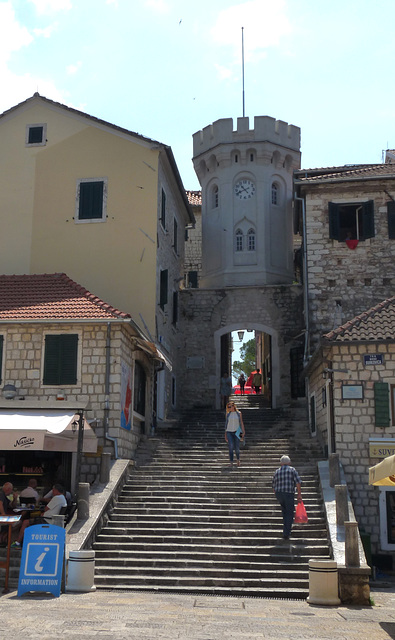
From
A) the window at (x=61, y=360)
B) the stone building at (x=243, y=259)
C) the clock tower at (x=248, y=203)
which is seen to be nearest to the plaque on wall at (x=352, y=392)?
the window at (x=61, y=360)

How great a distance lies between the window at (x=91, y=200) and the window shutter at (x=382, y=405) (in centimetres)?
1052

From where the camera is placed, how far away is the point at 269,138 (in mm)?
28781

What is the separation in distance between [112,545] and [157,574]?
130 cm

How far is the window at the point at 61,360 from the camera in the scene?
1742cm

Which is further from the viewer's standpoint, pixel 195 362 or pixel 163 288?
pixel 195 362

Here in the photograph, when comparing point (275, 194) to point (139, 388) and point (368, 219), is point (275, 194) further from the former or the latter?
point (139, 388)

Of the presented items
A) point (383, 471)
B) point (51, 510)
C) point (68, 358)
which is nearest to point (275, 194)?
point (68, 358)

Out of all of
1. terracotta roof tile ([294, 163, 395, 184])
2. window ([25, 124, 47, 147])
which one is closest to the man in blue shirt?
terracotta roof tile ([294, 163, 395, 184])

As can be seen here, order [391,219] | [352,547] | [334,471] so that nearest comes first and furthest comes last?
[352,547] < [334,471] < [391,219]

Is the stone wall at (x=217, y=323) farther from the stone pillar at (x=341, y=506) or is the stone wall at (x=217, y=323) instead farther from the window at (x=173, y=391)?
the stone pillar at (x=341, y=506)

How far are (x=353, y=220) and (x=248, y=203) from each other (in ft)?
18.6

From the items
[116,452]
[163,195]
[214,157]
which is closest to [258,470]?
[116,452]

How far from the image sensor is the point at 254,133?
94.6ft

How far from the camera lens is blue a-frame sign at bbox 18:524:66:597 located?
1039cm
